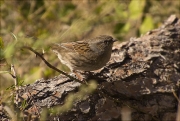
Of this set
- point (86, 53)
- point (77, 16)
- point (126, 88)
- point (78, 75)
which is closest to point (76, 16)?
point (77, 16)

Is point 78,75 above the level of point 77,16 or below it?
below

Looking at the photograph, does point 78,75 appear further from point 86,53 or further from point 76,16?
point 76,16

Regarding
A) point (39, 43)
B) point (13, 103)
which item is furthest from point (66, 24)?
point (39, 43)

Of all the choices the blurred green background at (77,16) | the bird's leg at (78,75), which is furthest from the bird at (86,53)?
the blurred green background at (77,16)

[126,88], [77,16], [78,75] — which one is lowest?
[126,88]

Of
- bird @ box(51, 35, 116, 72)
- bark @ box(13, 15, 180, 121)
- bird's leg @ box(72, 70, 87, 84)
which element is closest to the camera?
bark @ box(13, 15, 180, 121)

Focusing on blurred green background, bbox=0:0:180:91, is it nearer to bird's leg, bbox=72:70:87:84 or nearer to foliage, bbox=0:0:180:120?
foliage, bbox=0:0:180:120

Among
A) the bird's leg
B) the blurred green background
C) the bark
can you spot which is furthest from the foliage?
the bird's leg
